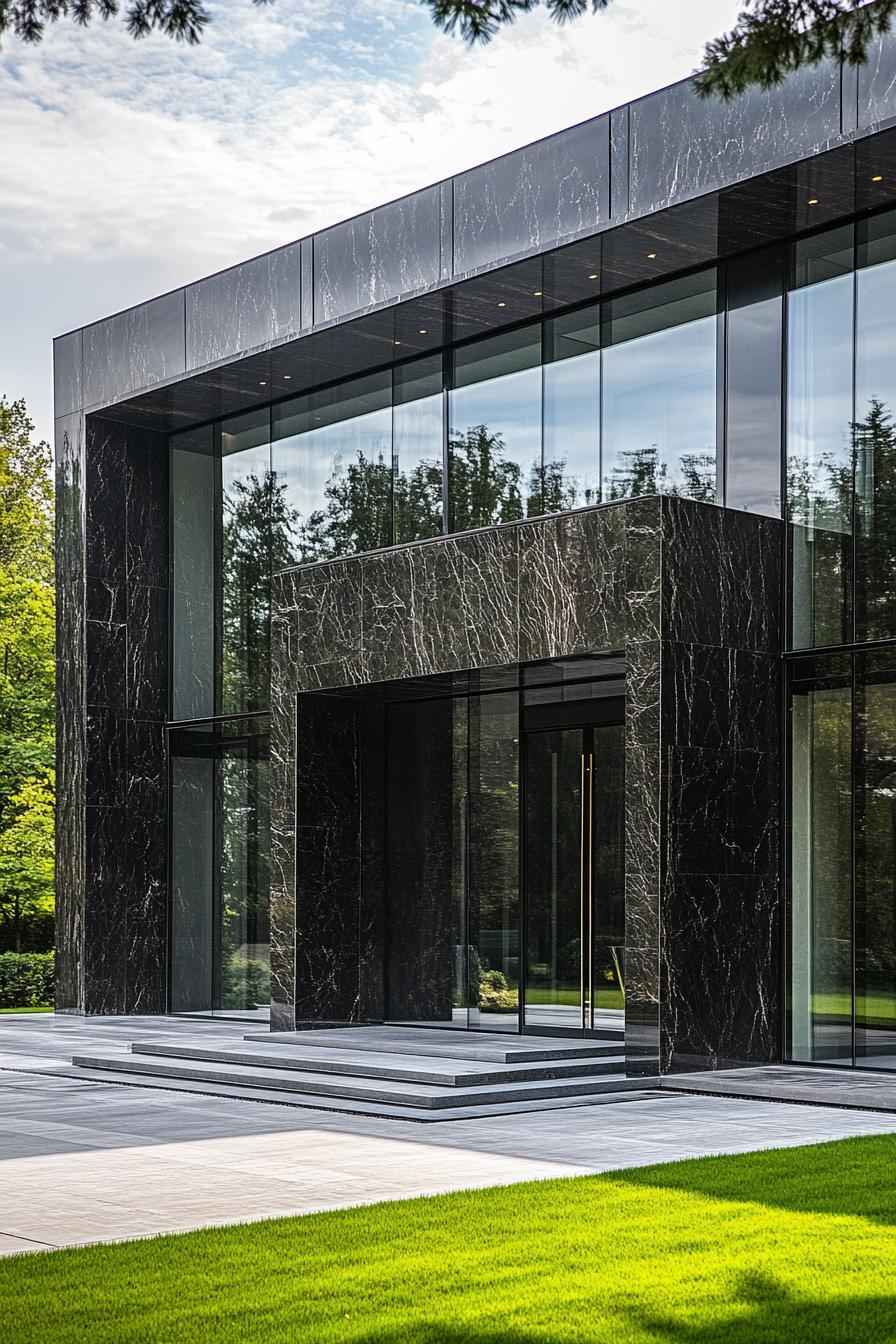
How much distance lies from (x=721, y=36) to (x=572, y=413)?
1048 cm

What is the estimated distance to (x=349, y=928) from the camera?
19.8 m

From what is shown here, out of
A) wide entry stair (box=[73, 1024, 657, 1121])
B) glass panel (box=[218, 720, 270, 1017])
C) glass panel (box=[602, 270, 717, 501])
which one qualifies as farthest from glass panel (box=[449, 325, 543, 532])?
wide entry stair (box=[73, 1024, 657, 1121])

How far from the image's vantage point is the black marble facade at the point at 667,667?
49.5 feet

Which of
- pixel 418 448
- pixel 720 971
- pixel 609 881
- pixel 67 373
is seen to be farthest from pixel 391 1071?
pixel 67 373

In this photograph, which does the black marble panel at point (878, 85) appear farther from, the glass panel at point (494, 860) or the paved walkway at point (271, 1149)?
the paved walkway at point (271, 1149)

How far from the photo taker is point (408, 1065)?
15.1m

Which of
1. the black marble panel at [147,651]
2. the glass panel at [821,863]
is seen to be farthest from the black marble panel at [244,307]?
the glass panel at [821,863]

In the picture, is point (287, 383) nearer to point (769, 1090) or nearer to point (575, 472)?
point (575, 472)

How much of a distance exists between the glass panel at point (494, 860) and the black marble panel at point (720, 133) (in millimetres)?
6285

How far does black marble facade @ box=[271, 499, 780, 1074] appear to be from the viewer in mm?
15094

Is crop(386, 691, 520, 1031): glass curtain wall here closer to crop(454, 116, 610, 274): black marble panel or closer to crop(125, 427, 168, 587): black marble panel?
crop(454, 116, 610, 274): black marble panel

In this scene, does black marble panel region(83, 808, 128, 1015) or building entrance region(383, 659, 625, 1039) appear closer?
building entrance region(383, 659, 625, 1039)

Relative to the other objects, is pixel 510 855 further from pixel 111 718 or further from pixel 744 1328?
pixel 744 1328

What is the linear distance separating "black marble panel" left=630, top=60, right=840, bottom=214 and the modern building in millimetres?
40
